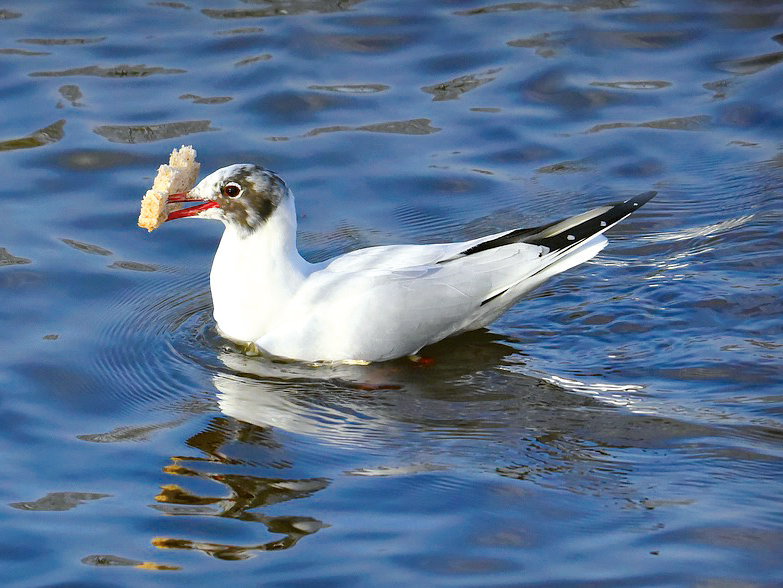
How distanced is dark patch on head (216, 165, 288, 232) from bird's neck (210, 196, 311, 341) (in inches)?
1.6

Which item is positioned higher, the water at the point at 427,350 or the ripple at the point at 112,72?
the ripple at the point at 112,72

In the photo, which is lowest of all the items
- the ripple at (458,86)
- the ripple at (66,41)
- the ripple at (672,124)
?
the ripple at (672,124)

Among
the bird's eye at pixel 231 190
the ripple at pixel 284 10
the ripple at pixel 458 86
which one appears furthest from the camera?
the ripple at pixel 284 10

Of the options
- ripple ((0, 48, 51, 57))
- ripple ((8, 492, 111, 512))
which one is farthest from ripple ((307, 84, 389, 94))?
ripple ((8, 492, 111, 512))

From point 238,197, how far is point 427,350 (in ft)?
4.23

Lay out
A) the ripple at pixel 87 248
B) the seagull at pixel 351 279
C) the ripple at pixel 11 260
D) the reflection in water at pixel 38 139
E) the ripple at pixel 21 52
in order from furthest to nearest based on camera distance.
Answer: the ripple at pixel 21 52, the reflection in water at pixel 38 139, the ripple at pixel 87 248, the ripple at pixel 11 260, the seagull at pixel 351 279

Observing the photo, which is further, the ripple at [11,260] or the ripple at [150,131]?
the ripple at [150,131]

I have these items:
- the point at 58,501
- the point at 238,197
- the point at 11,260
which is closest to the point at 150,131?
the point at 11,260

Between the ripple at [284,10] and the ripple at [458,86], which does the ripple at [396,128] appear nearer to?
the ripple at [458,86]

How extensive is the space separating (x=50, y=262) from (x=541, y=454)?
3.55m

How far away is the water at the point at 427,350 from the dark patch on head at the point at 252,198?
700mm

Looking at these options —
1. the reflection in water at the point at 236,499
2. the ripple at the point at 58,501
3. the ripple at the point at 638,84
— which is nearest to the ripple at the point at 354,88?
the ripple at the point at 638,84

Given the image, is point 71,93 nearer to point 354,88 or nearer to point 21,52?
point 21,52

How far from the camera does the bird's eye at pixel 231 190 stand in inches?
264
